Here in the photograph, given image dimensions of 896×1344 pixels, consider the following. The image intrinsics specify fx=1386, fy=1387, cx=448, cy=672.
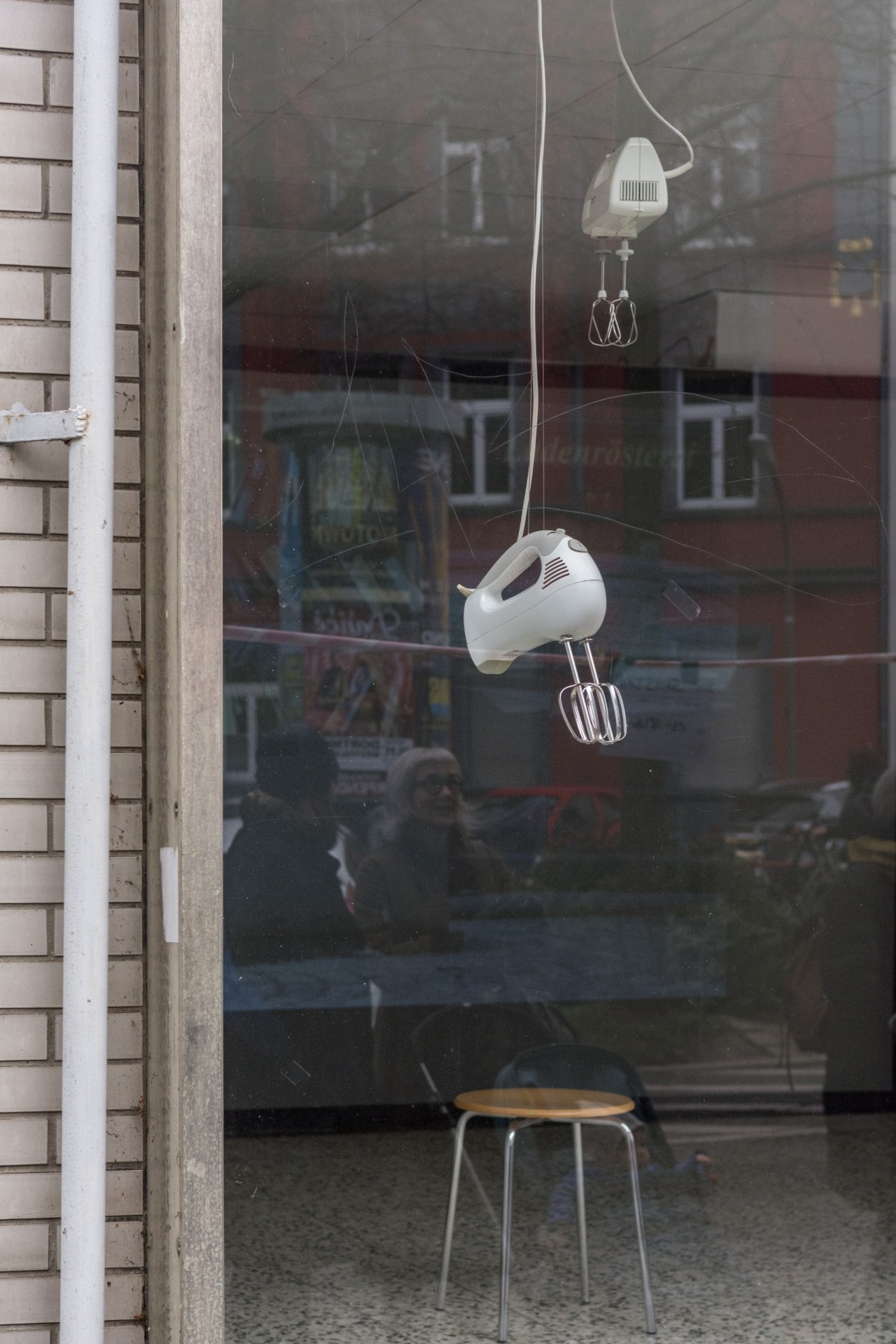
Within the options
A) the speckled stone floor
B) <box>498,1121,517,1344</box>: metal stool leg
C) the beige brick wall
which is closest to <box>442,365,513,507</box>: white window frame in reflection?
<box>498,1121,517,1344</box>: metal stool leg

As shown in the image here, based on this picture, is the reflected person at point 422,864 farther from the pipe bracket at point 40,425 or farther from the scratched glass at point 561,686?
the pipe bracket at point 40,425

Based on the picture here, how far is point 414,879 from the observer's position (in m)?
4.41

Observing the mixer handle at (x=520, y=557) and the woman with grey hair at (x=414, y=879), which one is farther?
the woman with grey hair at (x=414, y=879)

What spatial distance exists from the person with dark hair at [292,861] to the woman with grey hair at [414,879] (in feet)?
0.45

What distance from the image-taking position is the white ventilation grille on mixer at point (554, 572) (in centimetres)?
165

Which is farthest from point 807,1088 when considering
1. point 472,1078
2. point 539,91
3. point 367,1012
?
point 539,91

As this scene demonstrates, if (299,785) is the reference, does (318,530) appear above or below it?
above

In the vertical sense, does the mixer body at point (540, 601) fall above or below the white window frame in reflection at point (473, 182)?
below

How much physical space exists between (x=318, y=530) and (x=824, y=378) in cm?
186

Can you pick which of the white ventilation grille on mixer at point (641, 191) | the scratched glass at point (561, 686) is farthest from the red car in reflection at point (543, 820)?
the white ventilation grille on mixer at point (641, 191)

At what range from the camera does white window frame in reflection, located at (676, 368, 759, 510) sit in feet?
14.1

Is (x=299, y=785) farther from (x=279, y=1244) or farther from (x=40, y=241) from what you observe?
(x=40, y=241)

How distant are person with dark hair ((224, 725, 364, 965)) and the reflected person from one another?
0.12 metres

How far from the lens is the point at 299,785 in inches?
160
